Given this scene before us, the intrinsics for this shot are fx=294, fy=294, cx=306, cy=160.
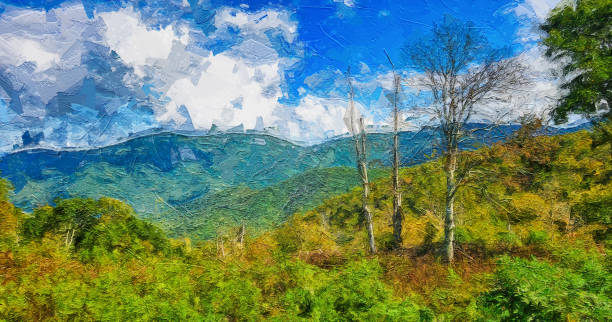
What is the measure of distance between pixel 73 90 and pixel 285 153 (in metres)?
47.7

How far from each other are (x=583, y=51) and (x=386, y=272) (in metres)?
11.3

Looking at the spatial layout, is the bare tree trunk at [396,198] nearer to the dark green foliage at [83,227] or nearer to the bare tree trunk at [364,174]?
the bare tree trunk at [364,174]

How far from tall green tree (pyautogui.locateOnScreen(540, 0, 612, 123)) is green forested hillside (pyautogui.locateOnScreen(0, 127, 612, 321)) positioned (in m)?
3.09

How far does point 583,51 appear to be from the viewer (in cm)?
1120

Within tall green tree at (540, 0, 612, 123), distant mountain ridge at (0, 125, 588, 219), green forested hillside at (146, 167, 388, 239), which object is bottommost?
green forested hillside at (146, 167, 388, 239)

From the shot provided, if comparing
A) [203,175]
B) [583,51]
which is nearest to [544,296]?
[583,51]

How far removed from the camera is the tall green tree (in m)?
10.7

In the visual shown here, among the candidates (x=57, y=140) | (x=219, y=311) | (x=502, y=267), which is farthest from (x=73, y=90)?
(x=502, y=267)

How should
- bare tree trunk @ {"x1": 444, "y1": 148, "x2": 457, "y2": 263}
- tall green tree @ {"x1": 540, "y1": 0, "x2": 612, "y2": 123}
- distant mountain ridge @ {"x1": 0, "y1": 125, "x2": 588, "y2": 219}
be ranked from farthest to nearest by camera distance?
distant mountain ridge @ {"x1": 0, "y1": 125, "x2": 588, "y2": 219} < tall green tree @ {"x1": 540, "y1": 0, "x2": 612, "y2": 123} < bare tree trunk @ {"x1": 444, "y1": 148, "x2": 457, "y2": 263}

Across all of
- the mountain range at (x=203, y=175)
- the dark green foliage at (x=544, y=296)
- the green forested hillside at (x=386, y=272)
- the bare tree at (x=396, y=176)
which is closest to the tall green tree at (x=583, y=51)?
the green forested hillside at (x=386, y=272)

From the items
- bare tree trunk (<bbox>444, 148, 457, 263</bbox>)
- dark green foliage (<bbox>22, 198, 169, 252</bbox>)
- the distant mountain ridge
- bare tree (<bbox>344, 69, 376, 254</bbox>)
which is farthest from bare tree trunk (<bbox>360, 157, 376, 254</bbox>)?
the distant mountain ridge

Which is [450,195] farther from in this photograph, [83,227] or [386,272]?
[83,227]

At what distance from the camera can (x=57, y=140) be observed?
49.0 meters

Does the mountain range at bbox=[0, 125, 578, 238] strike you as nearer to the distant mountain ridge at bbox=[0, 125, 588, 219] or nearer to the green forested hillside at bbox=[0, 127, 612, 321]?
the distant mountain ridge at bbox=[0, 125, 588, 219]
